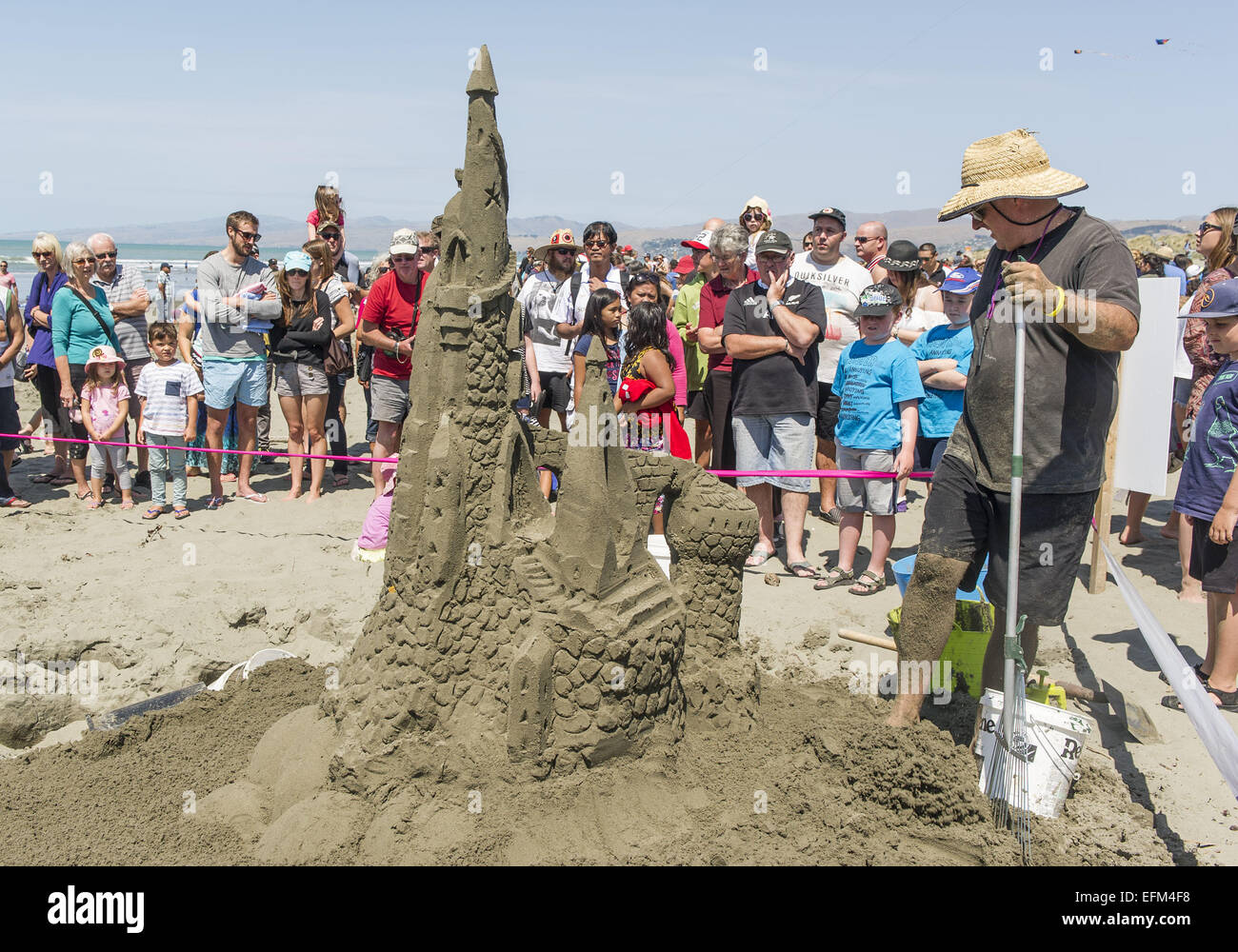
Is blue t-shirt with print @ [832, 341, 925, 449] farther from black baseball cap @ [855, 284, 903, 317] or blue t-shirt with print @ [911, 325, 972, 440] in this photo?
blue t-shirt with print @ [911, 325, 972, 440]

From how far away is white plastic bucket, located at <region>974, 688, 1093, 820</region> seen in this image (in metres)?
3.11

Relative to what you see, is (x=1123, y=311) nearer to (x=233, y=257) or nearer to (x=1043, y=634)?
(x=1043, y=634)

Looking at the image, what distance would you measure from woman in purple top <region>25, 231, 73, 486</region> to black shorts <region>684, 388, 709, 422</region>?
5241 mm

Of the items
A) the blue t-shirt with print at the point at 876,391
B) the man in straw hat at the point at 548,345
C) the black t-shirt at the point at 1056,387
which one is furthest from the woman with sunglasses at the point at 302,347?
the black t-shirt at the point at 1056,387

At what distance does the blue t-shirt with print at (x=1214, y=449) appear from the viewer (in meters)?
4.41

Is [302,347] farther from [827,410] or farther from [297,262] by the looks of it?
[827,410]

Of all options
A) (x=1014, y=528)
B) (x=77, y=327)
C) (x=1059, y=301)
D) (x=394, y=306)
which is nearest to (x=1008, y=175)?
(x=1059, y=301)

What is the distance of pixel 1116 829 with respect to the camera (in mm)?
3180

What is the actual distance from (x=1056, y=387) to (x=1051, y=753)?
1.27 meters

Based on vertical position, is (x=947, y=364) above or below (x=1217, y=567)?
above

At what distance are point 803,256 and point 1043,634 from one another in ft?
11.9

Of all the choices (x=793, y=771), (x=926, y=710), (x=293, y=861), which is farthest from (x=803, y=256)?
(x=293, y=861)

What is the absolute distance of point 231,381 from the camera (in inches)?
282

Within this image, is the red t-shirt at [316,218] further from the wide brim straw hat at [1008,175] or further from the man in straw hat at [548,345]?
the wide brim straw hat at [1008,175]
